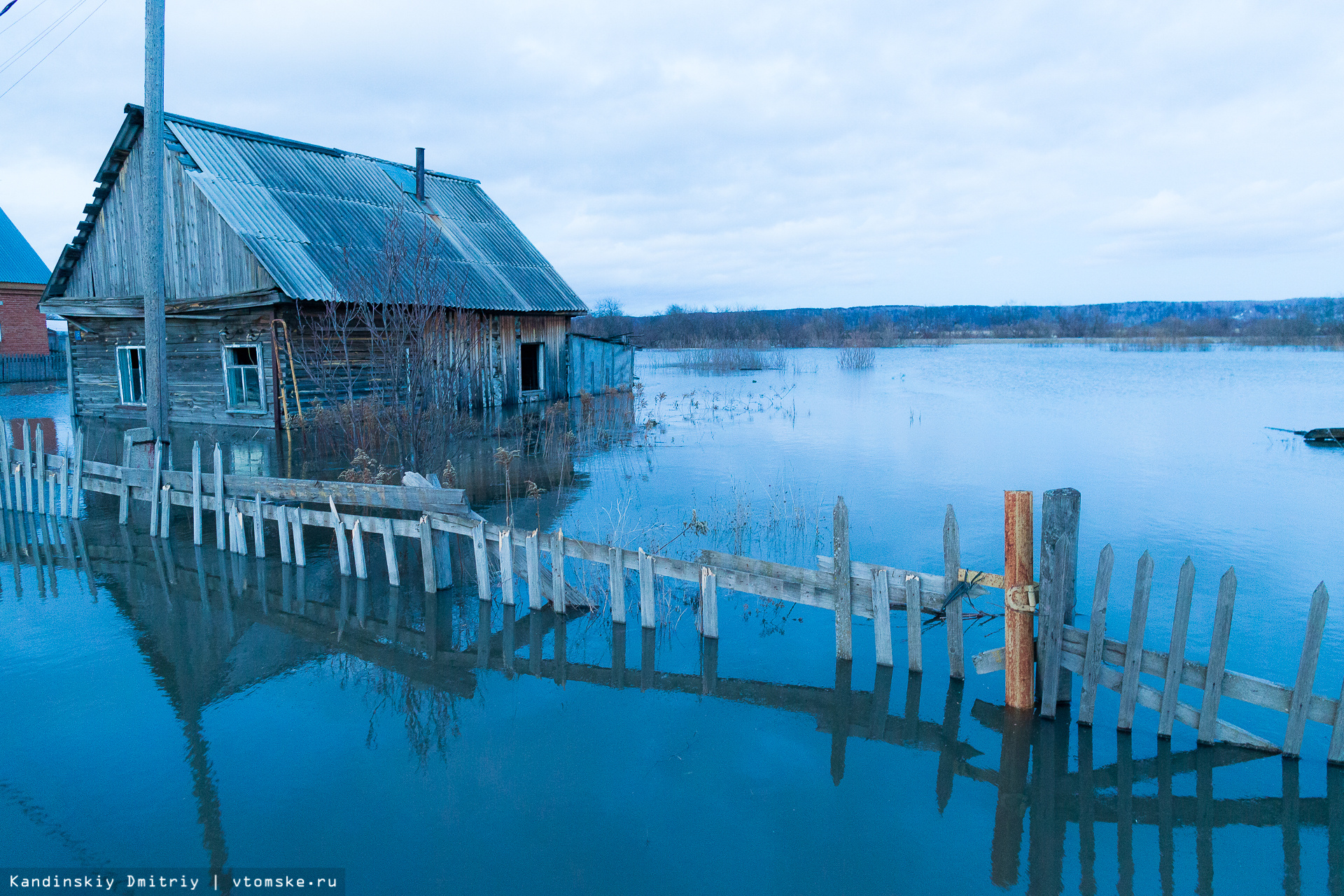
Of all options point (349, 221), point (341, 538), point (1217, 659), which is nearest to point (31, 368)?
point (349, 221)

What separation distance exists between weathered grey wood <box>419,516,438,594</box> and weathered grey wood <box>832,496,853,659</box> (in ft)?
12.1

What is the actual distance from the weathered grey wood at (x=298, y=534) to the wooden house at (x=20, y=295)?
32.3 metres

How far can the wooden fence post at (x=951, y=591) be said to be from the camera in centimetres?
536

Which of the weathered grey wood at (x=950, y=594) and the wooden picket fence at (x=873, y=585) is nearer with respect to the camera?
the wooden picket fence at (x=873, y=585)

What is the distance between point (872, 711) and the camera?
5652 mm

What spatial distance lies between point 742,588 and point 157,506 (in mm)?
7350

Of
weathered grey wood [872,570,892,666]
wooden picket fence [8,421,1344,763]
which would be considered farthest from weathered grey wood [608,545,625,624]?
weathered grey wood [872,570,892,666]

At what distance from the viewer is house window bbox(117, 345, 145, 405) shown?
65.1 ft

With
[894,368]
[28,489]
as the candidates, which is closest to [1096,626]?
[28,489]

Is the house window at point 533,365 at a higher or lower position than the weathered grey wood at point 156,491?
higher

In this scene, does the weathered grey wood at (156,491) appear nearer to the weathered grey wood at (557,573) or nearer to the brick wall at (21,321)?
the weathered grey wood at (557,573)

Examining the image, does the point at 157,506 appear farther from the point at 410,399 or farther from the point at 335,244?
the point at 335,244

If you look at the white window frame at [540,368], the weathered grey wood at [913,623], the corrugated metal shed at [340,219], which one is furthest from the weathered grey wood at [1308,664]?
the white window frame at [540,368]

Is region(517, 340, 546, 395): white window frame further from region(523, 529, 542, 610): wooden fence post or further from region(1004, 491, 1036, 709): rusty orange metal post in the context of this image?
region(1004, 491, 1036, 709): rusty orange metal post
